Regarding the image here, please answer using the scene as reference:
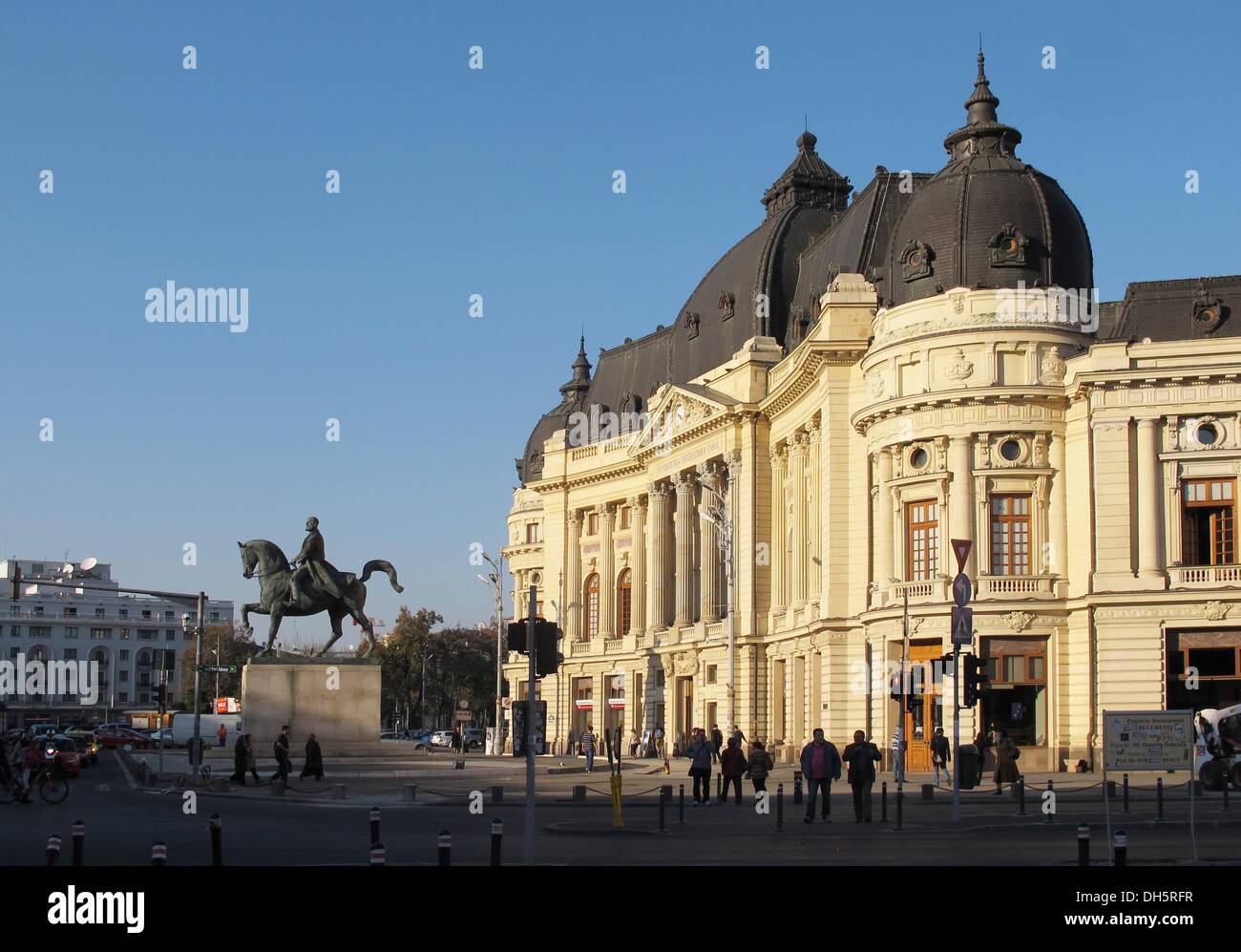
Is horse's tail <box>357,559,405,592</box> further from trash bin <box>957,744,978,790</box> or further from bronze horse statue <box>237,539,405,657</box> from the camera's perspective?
trash bin <box>957,744,978,790</box>

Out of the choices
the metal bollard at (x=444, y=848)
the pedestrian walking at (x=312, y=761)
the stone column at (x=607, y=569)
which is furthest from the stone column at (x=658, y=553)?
the metal bollard at (x=444, y=848)

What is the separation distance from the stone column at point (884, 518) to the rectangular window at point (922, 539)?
85cm

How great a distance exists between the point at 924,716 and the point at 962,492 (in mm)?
8384

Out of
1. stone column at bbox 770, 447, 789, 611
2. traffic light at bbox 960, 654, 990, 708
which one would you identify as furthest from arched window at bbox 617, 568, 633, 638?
traffic light at bbox 960, 654, 990, 708

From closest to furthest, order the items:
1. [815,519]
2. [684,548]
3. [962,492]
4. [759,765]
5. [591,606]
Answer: [759,765] → [962,492] → [815,519] → [684,548] → [591,606]

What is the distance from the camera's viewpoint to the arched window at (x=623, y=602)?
103312 mm

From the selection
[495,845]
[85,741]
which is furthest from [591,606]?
[495,845]

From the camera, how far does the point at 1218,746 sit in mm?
49219

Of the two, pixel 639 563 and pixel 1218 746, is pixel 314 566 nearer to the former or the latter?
pixel 1218 746
